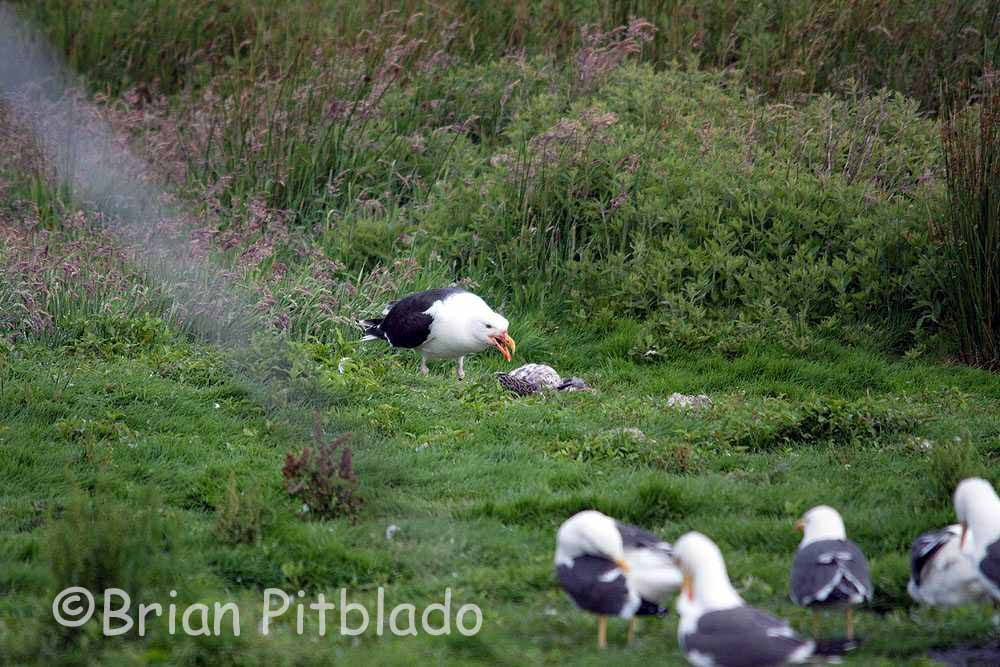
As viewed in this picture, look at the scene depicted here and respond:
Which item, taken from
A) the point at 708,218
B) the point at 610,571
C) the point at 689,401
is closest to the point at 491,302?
the point at 708,218

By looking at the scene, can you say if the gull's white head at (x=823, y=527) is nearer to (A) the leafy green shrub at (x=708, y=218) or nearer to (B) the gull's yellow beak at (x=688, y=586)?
(B) the gull's yellow beak at (x=688, y=586)

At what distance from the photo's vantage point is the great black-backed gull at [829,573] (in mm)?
5012

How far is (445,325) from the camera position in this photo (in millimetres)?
9289

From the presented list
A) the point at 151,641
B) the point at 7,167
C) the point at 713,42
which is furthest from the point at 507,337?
the point at 713,42

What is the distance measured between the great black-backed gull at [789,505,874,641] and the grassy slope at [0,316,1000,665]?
23cm

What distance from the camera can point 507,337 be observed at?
373 inches

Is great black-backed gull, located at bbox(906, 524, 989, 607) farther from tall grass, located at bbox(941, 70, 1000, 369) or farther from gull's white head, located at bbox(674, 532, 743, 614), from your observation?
tall grass, located at bbox(941, 70, 1000, 369)

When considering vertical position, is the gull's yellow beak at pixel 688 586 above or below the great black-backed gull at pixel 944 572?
above

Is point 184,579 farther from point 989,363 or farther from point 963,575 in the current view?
point 989,363

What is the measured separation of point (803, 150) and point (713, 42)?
358 centimetres

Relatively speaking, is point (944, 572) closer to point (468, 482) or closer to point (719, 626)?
point (719, 626)

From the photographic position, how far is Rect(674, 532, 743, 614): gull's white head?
464 cm

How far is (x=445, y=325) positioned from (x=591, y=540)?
173 inches

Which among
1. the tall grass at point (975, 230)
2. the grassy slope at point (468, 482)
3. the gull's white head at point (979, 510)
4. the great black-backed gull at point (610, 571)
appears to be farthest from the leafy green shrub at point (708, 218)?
the great black-backed gull at point (610, 571)
